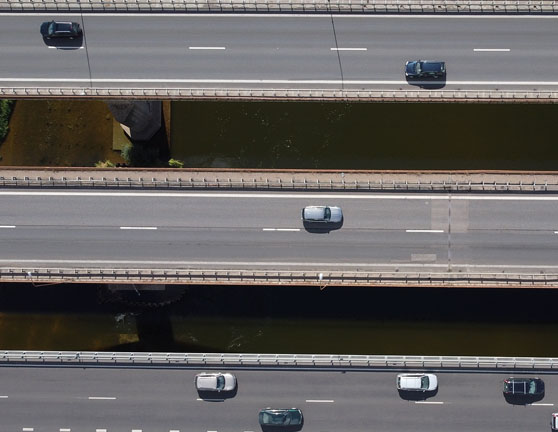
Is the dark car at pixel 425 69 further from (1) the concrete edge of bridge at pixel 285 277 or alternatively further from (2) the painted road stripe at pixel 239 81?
(1) the concrete edge of bridge at pixel 285 277

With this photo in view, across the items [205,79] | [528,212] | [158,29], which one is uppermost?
[158,29]

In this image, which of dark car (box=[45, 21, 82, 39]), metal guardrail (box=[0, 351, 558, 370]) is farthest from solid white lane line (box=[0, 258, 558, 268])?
dark car (box=[45, 21, 82, 39])

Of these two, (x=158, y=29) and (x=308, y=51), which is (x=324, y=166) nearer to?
(x=308, y=51)

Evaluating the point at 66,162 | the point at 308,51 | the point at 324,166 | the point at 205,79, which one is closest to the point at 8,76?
the point at 66,162

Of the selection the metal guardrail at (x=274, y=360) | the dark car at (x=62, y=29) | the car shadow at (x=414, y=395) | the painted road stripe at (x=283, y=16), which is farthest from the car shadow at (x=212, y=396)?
the dark car at (x=62, y=29)

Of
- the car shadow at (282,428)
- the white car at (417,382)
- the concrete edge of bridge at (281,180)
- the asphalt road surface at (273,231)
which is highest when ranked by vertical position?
the concrete edge of bridge at (281,180)
